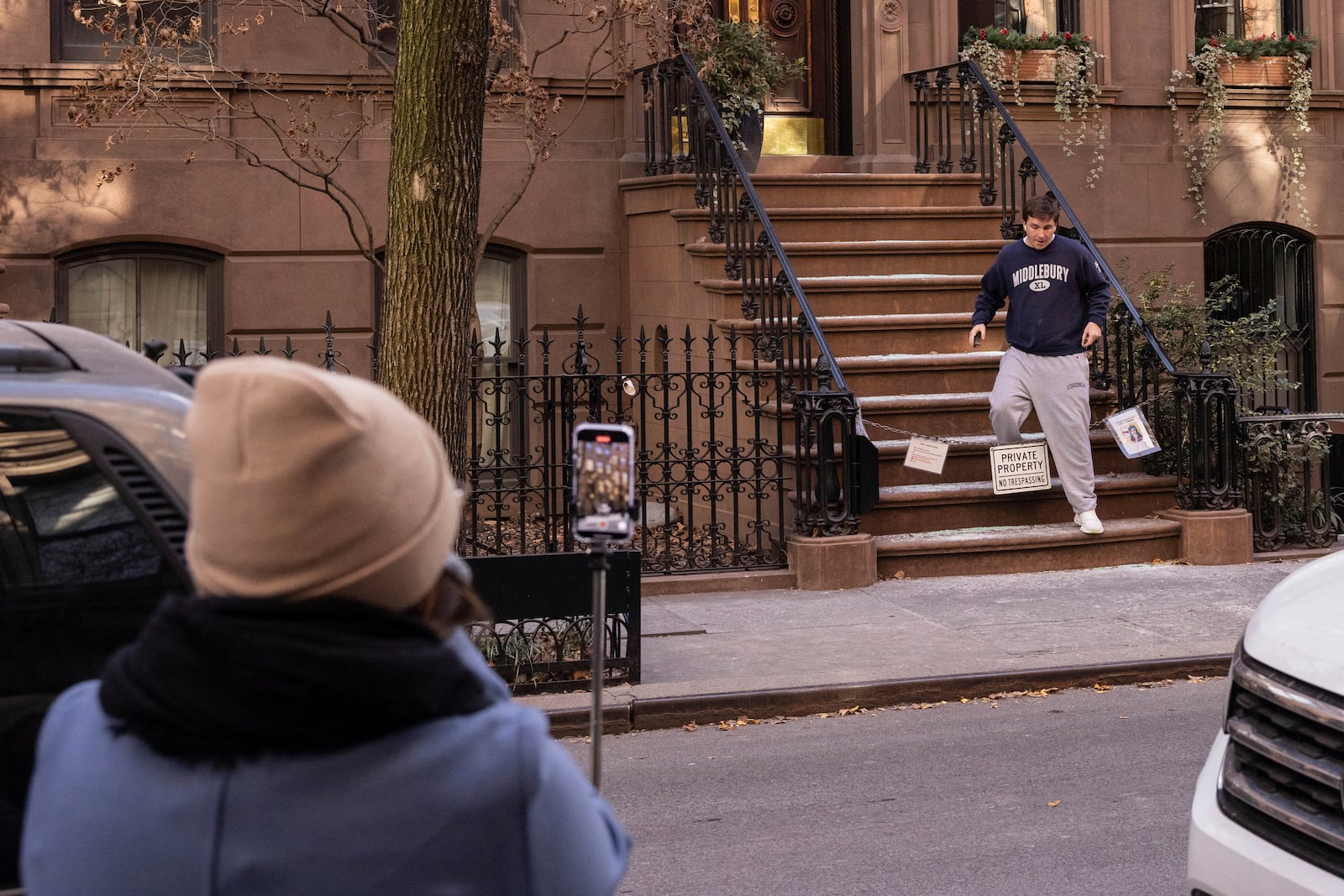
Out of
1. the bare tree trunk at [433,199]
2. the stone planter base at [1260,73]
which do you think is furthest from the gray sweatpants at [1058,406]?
the stone planter base at [1260,73]

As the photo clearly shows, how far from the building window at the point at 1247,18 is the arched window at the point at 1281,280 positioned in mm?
1959

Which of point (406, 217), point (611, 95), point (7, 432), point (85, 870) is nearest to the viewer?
point (85, 870)

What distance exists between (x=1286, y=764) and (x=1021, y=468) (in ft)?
24.5

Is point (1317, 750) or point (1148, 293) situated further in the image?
point (1148, 293)

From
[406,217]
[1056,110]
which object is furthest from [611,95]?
[406,217]

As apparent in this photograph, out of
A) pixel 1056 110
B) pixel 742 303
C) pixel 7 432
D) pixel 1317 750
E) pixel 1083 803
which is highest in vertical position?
pixel 1056 110

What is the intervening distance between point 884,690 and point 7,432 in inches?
224

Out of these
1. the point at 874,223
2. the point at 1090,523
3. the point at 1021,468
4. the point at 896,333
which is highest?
the point at 874,223

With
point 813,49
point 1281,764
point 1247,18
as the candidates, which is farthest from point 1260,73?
point 1281,764

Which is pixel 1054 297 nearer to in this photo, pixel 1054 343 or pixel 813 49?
pixel 1054 343

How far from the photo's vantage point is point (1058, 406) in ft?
34.8

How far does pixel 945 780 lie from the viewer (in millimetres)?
6363

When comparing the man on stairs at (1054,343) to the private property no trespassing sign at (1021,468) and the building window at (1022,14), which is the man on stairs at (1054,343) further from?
the building window at (1022,14)

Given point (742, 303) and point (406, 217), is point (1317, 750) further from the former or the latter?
point (742, 303)
